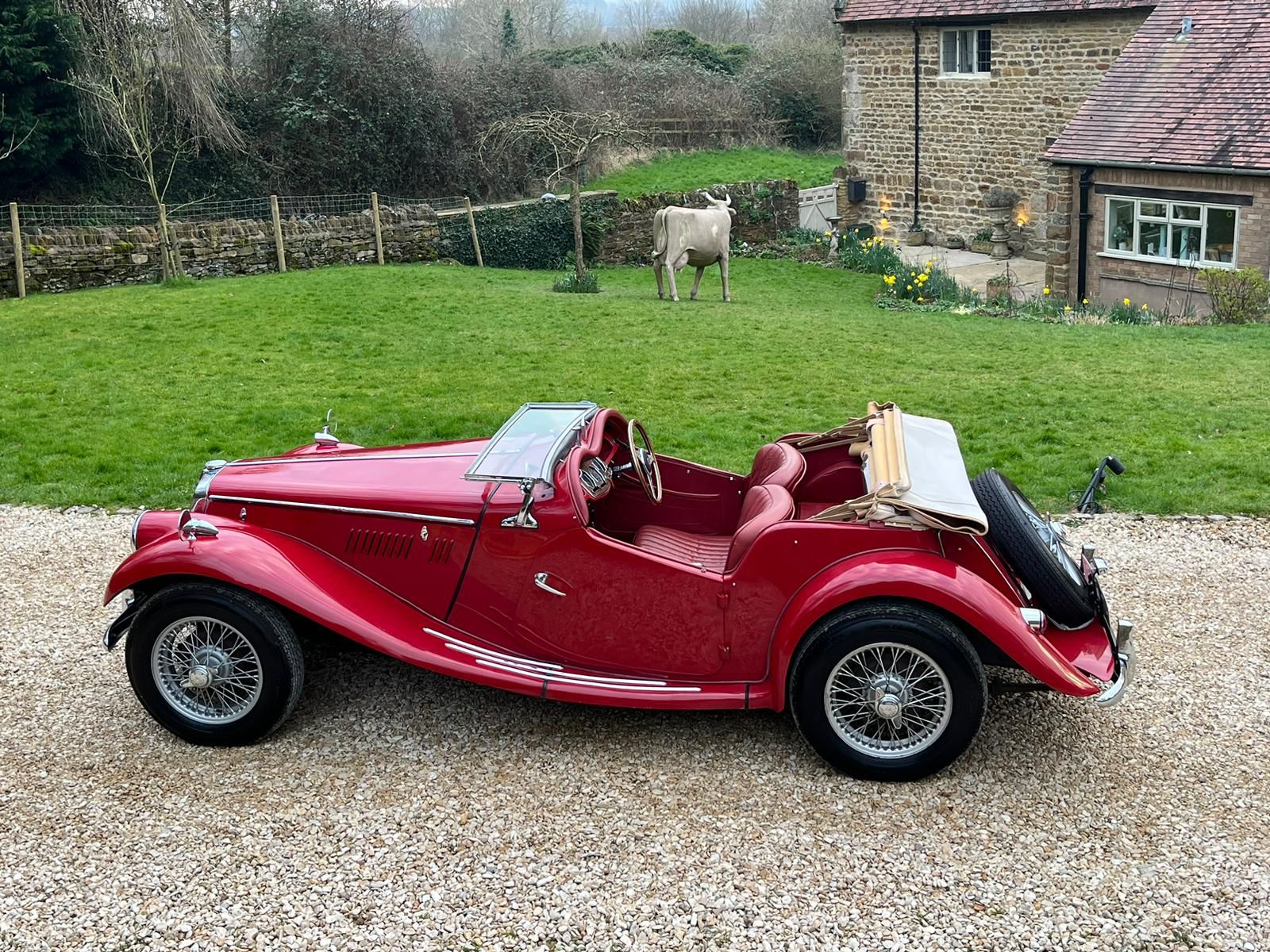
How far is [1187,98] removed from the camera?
20.9 metres

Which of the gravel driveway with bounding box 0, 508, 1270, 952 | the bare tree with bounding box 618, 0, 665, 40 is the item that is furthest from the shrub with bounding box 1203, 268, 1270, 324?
the bare tree with bounding box 618, 0, 665, 40

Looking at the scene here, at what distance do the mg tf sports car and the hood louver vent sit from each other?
1 centimetres

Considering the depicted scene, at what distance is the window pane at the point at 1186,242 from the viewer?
811 inches

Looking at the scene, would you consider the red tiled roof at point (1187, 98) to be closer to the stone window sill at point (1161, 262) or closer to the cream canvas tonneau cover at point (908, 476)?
the stone window sill at point (1161, 262)

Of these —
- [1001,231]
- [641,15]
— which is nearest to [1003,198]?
[1001,231]

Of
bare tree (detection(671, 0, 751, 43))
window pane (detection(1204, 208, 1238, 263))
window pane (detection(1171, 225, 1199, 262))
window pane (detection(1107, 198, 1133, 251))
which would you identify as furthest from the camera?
bare tree (detection(671, 0, 751, 43))

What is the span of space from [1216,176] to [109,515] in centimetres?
1835

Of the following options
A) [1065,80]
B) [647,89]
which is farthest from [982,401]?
[647,89]

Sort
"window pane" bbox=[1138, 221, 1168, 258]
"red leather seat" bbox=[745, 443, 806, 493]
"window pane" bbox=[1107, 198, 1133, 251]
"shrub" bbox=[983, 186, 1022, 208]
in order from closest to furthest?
"red leather seat" bbox=[745, 443, 806, 493] → "window pane" bbox=[1138, 221, 1168, 258] → "window pane" bbox=[1107, 198, 1133, 251] → "shrub" bbox=[983, 186, 1022, 208]

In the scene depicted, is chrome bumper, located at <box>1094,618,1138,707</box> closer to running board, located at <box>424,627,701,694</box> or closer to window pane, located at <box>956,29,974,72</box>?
running board, located at <box>424,627,701,694</box>

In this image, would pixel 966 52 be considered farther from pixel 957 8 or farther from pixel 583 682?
pixel 583 682

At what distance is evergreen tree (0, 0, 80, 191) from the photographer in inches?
869

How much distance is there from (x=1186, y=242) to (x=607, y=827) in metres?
19.6

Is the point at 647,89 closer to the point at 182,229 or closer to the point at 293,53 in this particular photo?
the point at 293,53
